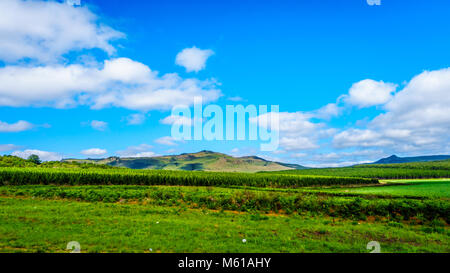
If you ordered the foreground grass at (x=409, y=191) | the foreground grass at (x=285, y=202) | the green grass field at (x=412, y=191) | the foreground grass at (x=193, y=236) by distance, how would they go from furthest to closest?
the green grass field at (x=412, y=191), the foreground grass at (x=409, y=191), the foreground grass at (x=285, y=202), the foreground grass at (x=193, y=236)

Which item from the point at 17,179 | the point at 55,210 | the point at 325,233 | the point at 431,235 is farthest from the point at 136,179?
the point at 431,235

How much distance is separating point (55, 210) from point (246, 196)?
55.0ft

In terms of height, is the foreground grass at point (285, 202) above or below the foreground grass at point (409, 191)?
above

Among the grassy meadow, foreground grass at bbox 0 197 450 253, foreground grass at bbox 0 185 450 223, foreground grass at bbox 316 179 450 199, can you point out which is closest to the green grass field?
foreground grass at bbox 316 179 450 199

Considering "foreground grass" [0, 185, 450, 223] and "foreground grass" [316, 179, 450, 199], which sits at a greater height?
"foreground grass" [0, 185, 450, 223]

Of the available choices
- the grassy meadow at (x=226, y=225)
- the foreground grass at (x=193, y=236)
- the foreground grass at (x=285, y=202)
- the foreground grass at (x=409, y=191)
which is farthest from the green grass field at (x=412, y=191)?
the foreground grass at (x=193, y=236)

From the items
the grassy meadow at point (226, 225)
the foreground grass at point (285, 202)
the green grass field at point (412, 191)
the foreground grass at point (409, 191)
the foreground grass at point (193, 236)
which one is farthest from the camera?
the green grass field at point (412, 191)

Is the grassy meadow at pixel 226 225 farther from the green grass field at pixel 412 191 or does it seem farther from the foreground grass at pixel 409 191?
the green grass field at pixel 412 191

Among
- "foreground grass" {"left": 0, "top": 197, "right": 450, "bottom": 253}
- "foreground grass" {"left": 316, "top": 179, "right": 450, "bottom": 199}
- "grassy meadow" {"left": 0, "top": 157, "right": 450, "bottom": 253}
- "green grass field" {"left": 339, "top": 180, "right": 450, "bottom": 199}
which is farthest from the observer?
"green grass field" {"left": 339, "top": 180, "right": 450, "bottom": 199}

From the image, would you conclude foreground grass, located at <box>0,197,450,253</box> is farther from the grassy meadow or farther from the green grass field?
the green grass field

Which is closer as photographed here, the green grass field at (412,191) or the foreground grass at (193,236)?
the foreground grass at (193,236)

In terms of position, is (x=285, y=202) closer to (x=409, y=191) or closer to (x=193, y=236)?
(x=193, y=236)

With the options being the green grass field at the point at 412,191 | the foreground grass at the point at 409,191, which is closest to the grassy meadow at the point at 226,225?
the foreground grass at the point at 409,191
